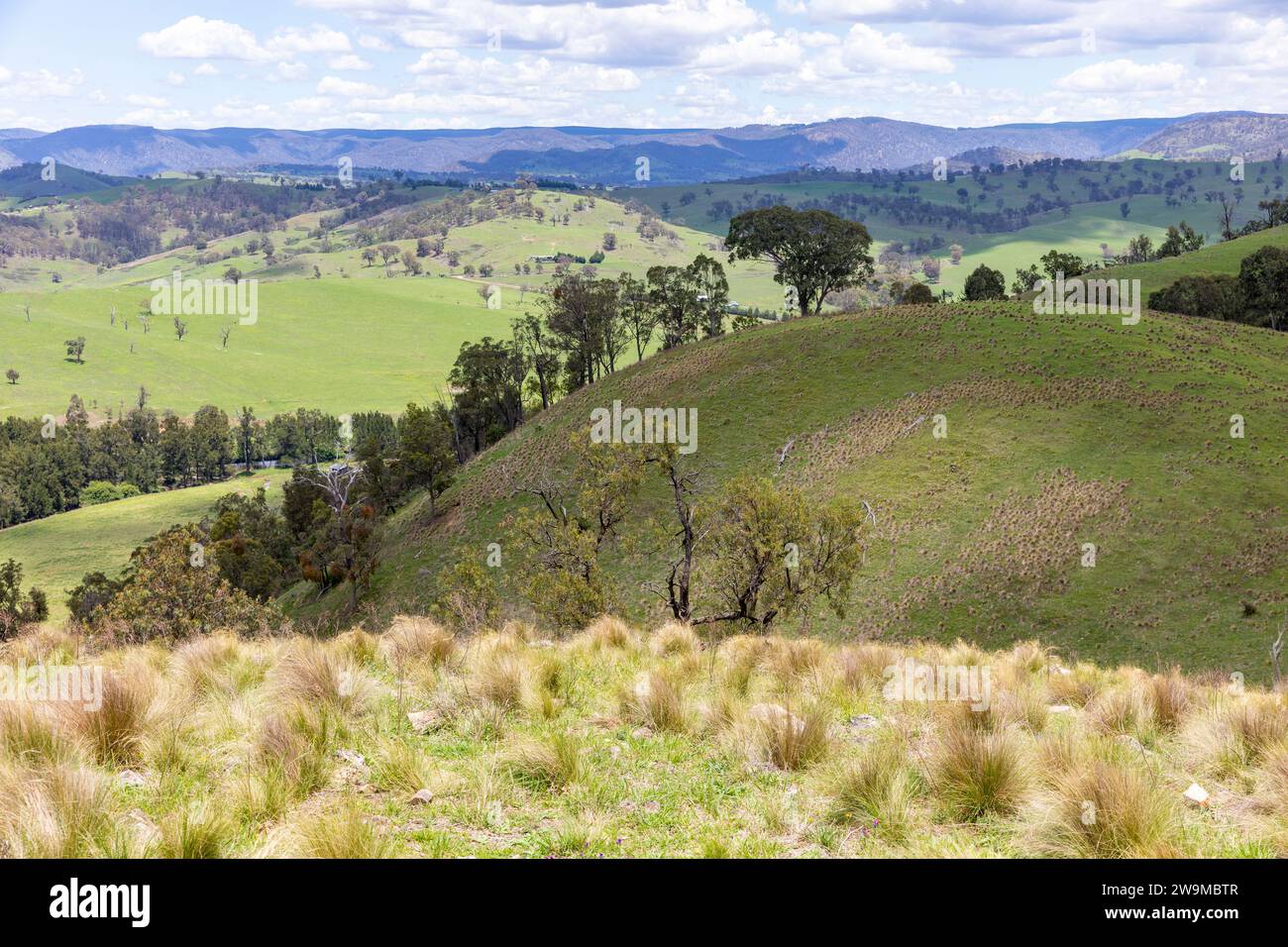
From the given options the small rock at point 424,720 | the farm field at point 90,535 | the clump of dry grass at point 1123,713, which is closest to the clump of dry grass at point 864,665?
the clump of dry grass at point 1123,713

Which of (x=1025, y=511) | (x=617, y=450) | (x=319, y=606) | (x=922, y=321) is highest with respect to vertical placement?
→ (x=922, y=321)

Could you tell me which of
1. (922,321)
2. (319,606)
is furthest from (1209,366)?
(319,606)

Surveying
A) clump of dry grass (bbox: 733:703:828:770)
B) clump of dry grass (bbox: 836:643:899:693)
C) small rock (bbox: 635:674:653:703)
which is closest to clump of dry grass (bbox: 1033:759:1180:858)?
clump of dry grass (bbox: 733:703:828:770)

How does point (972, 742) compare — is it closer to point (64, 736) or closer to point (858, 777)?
point (858, 777)

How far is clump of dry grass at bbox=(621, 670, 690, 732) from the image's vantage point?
949 cm

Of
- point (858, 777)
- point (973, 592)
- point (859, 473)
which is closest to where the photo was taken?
point (858, 777)

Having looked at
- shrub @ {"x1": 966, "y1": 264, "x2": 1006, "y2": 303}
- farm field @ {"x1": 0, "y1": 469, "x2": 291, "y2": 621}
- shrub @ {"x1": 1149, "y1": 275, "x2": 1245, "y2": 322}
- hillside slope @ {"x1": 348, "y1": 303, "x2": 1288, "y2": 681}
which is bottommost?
farm field @ {"x1": 0, "y1": 469, "x2": 291, "y2": 621}

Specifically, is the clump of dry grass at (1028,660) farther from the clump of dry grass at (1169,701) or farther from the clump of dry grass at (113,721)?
the clump of dry grass at (113,721)

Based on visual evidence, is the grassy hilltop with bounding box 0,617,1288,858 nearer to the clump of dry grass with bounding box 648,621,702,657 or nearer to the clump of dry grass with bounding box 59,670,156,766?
the clump of dry grass with bounding box 59,670,156,766

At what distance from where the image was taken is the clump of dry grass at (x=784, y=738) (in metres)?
8.38

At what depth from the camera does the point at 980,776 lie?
725cm

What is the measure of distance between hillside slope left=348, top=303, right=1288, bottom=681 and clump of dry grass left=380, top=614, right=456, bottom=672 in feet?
110
